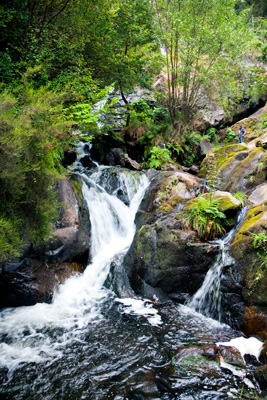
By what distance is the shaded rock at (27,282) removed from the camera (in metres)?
5.35

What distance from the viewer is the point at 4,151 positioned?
3871 millimetres

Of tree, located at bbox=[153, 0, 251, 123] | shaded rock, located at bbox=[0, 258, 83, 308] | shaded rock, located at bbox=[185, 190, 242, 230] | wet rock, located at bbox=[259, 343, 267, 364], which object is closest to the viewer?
wet rock, located at bbox=[259, 343, 267, 364]

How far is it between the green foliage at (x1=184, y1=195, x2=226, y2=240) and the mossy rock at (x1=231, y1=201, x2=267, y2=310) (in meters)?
0.61

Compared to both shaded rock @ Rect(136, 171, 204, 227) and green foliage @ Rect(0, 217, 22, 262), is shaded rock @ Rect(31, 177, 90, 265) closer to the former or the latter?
green foliage @ Rect(0, 217, 22, 262)

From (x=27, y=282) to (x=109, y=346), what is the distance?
2.51 meters

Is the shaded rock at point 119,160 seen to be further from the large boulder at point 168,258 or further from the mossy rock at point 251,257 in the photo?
the mossy rock at point 251,257

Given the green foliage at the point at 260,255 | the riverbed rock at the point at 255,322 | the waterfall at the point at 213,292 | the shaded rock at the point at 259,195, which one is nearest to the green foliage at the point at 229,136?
the shaded rock at the point at 259,195

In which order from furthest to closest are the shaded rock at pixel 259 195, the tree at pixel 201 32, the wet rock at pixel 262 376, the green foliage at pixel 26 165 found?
1. the tree at pixel 201 32
2. the shaded rock at pixel 259 195
3. the green foliage at pixel 26 165
4. the wet rock at pixel 262 376

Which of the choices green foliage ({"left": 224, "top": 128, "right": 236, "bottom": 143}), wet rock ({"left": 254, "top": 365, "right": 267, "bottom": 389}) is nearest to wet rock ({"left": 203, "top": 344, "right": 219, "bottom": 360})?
wet rock ({"left": 254, "top": 365, "right": 267, "bottom": 389})

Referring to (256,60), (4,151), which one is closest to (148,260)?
(4,151)

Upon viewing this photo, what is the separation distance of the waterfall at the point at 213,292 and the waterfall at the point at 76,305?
7.20ft

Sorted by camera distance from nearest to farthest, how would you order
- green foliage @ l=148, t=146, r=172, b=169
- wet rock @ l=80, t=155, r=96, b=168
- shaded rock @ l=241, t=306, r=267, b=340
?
shaded rock @ l=241, t=306, r=267, b=340 < wet rock @ l=80, t=155, r=96, b=168 < green foliage @ l=148, t=146, r=172, b=169

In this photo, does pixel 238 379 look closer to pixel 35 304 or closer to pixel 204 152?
pixel 35 304

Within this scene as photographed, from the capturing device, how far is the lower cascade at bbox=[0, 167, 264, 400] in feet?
10.8
